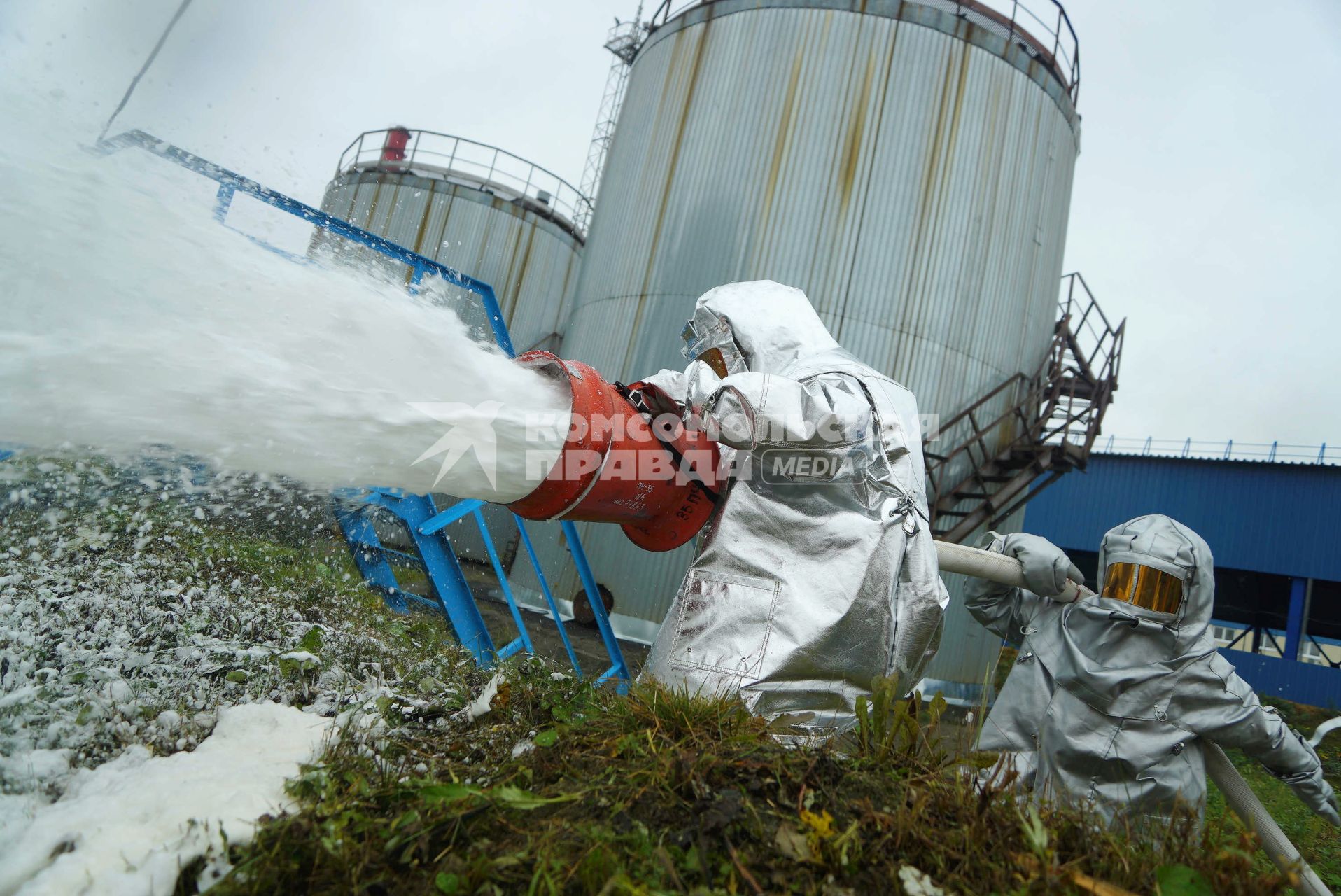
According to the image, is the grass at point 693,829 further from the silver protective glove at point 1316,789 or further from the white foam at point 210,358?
the silver protective glove at point 1316,789

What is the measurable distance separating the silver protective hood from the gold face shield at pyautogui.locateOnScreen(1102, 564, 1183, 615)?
0.07ft

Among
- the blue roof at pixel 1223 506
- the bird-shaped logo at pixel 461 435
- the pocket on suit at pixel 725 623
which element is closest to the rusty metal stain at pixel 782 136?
the pocket on suit at pixel 725 623

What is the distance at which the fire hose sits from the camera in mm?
2902

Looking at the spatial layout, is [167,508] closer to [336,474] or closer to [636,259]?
[336,474]

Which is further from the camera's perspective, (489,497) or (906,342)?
(906,342)

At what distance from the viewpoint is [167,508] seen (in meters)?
4.02

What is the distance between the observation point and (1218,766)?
3307mm

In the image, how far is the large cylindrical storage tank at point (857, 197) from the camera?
7.28m

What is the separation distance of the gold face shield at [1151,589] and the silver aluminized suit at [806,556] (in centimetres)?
132

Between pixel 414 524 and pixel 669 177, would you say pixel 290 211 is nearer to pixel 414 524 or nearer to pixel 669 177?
pixel 414 524

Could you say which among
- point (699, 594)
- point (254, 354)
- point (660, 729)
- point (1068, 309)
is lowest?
point (660, 729)

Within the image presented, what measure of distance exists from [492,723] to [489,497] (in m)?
0.66

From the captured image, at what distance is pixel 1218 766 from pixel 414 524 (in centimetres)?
363

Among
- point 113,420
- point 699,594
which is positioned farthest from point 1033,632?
point 113,420
